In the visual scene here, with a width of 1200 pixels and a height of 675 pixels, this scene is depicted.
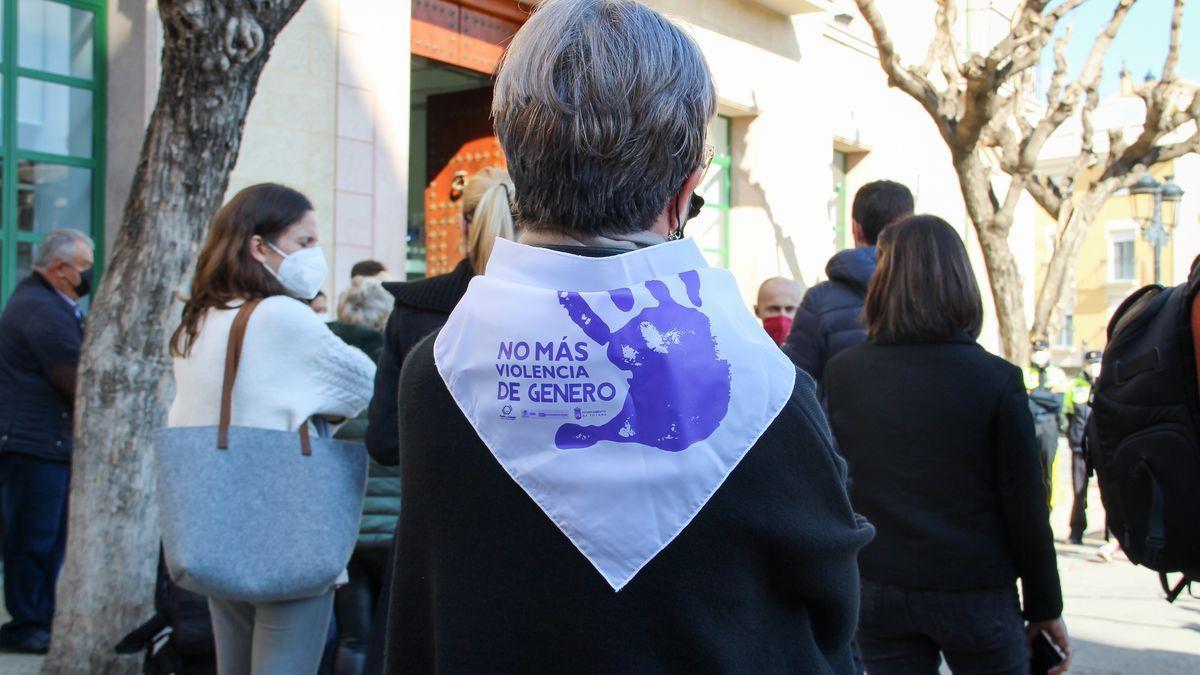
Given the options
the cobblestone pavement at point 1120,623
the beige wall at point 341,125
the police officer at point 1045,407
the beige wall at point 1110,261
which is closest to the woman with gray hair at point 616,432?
the cobblestone pavement at point 1120,623

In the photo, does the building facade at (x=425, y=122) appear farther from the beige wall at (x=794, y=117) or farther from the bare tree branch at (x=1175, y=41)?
the bare tree branch at (x=1175, y=41)

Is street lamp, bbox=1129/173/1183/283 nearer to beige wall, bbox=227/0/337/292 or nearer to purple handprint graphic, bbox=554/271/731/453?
beige wall, bbox=227/0/337/292

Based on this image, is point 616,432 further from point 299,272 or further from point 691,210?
point 299,272

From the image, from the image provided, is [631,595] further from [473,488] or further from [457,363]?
[457,363]

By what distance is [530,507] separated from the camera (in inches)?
54.2

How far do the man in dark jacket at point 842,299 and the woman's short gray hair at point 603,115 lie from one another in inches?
113

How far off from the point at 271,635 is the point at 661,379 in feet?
7.21

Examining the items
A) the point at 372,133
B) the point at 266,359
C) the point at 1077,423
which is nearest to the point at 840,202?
the point at 1077,423

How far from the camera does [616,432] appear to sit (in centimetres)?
133

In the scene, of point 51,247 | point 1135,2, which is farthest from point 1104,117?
point 51,247

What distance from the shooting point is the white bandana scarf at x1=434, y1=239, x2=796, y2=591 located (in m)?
1.33

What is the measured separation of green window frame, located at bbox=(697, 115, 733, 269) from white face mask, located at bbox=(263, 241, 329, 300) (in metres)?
10.7

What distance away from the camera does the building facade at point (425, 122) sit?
733 centimetres

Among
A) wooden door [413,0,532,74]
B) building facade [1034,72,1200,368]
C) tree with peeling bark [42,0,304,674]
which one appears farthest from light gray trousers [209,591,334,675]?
building facade [1034,72,1200,368]
